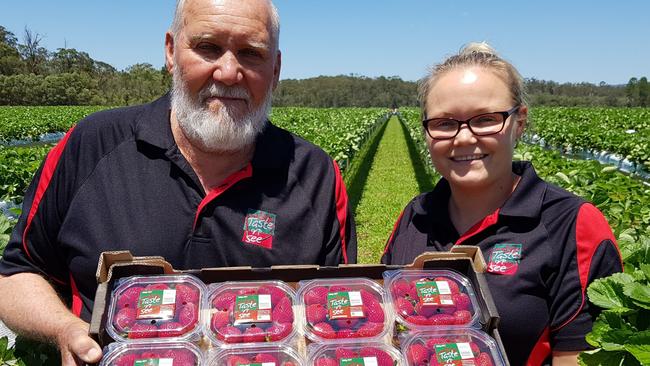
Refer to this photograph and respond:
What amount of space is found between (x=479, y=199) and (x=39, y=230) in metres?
1.90

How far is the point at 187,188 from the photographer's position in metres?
2.14

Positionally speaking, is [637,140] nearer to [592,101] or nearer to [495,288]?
[495,288]

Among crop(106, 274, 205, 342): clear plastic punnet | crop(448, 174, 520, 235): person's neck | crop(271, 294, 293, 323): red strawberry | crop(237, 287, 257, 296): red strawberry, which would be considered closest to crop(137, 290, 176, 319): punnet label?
crop(106, 274, 205, 342): clear plastic punnet

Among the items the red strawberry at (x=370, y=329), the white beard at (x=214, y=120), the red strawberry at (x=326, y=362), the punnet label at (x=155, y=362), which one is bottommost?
the red strawberry at (x=326, y=362)

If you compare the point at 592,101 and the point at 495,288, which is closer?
the point at 495,288

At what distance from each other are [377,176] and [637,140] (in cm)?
744

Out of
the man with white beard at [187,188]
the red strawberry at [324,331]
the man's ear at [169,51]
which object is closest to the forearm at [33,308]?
the man with white beard at [187,188]

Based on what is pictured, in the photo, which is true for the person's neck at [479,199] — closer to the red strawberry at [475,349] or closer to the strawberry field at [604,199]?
the strawberry field at [604,199]

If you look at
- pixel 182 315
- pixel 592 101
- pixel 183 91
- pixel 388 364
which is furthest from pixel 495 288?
pixel 592 101

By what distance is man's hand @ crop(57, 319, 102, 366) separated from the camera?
1382mm

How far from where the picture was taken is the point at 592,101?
9050 centimetres

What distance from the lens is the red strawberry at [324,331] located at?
59.2 inches

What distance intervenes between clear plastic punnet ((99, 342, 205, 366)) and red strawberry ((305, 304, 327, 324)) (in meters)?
0.35

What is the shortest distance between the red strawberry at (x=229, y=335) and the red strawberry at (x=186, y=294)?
145 millimetres
